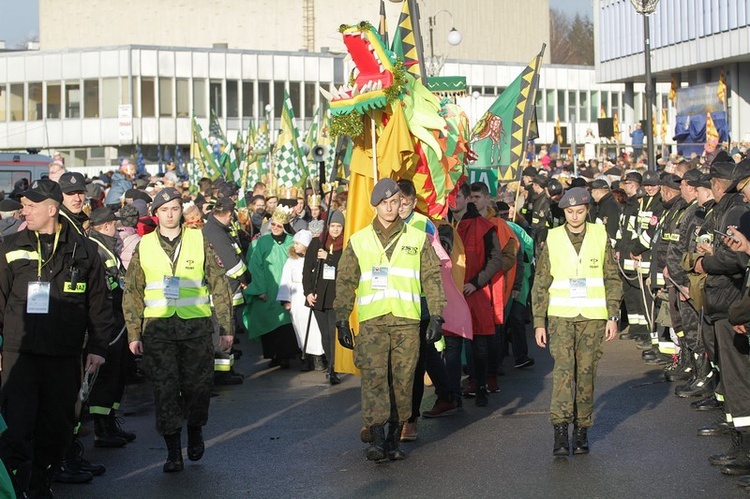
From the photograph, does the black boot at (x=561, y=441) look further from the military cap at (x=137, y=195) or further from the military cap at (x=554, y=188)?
the military cap at (x=554, y=188)

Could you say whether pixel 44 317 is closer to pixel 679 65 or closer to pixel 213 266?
pixel 213 266

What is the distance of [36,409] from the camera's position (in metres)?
8.16

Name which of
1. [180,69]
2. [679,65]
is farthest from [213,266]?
[180,69]

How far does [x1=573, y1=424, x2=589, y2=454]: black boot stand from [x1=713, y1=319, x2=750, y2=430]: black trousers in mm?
1032

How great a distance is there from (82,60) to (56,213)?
206ft

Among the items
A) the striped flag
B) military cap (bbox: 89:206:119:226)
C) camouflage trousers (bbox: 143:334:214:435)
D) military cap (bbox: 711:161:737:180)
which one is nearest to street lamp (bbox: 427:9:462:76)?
the striped flag

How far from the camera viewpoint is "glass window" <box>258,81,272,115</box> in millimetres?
71375

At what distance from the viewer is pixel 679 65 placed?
→ 5794 cm

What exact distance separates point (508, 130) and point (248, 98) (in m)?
54.0

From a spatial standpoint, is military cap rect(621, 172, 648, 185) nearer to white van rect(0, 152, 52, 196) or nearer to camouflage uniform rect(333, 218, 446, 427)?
camouflage uniform rect(333, 218, 446, 427)

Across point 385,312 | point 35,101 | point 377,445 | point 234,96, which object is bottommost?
point 377,445

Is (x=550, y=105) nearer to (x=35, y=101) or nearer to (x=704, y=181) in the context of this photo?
(x=35, y=101)

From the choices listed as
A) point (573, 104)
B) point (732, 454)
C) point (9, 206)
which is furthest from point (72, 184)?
point (573, 104)

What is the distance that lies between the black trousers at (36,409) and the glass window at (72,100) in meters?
63.0
